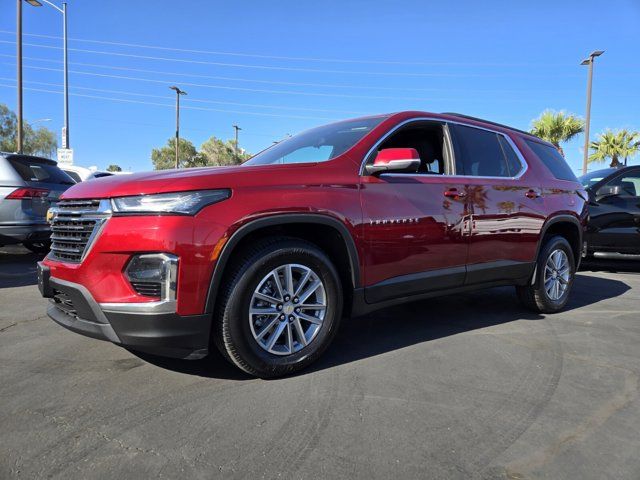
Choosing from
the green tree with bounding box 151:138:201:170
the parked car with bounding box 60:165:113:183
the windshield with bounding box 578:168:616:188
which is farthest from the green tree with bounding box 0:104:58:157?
the windshield with bounding box 578:168:616:188

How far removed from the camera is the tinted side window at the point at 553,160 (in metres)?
4.89

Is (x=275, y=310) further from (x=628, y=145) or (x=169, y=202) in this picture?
(x=628, y=145)

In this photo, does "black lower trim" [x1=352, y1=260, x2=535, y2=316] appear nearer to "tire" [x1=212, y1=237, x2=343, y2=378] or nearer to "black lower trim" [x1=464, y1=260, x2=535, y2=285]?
"black lower trim" [x1=464, y1=260, x2=535, y2=285]

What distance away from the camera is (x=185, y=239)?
A: 8.16 feet

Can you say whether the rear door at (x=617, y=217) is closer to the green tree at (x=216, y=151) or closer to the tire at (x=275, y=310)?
the tire at (x=275, y=310)

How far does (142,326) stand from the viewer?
2504 mm

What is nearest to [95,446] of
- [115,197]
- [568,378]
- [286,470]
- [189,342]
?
[189,342]

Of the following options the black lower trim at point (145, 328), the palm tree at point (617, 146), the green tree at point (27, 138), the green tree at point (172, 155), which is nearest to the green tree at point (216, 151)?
the green tree at point (172, 155)

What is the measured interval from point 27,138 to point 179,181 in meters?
60.2

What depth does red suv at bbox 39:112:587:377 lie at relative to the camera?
2525 millimetres

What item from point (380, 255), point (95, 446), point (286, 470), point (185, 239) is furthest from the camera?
point (380, 255)

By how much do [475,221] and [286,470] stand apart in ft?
8.70

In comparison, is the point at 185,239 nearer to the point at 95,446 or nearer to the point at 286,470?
the point at 95,446

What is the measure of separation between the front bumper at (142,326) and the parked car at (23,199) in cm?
475
